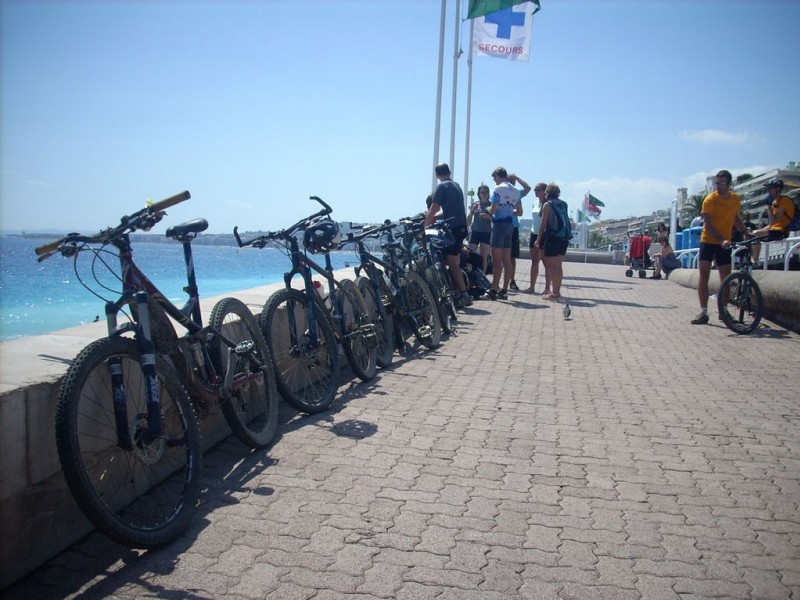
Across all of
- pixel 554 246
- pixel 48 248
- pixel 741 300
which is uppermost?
pixel 554 246

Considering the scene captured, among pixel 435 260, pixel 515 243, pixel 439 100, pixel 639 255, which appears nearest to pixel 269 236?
pixel 435 260

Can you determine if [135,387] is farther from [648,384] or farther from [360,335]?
[648,384]

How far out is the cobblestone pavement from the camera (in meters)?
2.93

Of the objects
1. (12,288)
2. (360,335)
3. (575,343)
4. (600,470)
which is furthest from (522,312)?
(12,288)

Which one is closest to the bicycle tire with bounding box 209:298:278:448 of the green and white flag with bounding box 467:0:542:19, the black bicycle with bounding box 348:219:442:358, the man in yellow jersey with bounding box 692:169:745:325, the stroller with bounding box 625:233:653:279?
the black bicycle with bounding box 348:219:442:358

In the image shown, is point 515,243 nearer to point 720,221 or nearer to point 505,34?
point 720,221

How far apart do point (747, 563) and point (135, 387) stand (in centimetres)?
307

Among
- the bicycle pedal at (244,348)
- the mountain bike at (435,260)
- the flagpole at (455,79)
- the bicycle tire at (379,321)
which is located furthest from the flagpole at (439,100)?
the bicycle pedal at (244,348)

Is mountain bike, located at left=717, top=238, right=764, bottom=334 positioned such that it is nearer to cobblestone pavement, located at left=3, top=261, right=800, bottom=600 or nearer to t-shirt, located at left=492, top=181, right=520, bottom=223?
cobblestone pavement, located at left=3, top=261, right=800, bottom=600

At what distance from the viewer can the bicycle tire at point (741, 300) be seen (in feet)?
30.8

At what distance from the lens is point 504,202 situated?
1329 centimetres

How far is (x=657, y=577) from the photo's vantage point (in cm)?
299

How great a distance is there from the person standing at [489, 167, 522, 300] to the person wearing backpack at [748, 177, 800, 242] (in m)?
4.29

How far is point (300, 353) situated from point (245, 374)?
92cm
